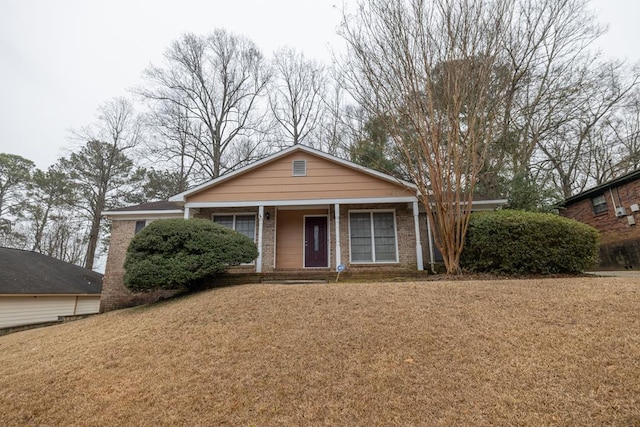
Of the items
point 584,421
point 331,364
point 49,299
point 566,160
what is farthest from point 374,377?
point 566,160

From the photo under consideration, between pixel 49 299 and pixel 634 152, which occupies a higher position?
pixel 634 152

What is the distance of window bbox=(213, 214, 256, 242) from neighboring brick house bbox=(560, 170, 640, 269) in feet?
48.9

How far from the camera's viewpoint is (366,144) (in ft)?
54.2

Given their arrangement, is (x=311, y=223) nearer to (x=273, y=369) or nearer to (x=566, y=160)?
(x=273, y=369)

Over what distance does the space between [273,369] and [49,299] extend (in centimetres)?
1568

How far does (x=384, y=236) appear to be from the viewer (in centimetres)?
1186

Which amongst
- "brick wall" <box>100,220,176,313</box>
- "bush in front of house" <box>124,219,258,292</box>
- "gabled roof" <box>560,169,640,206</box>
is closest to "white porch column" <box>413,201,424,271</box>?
"bush in front of house" <box>124,219,258,292</box>

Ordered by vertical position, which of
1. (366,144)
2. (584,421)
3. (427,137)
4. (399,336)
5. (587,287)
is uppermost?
(366,144)

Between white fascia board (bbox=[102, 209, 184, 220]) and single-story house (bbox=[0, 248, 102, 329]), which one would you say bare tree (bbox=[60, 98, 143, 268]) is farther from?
white fascia board (bbox=[102, 209, 184, 220])

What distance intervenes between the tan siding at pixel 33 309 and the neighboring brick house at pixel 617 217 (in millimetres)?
24570

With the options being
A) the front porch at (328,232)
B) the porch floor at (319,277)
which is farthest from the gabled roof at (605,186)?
the porch floor at (319,277)

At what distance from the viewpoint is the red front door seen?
12398 mm

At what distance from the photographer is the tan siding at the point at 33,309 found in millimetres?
12633

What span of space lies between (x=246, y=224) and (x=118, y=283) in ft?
16.9
